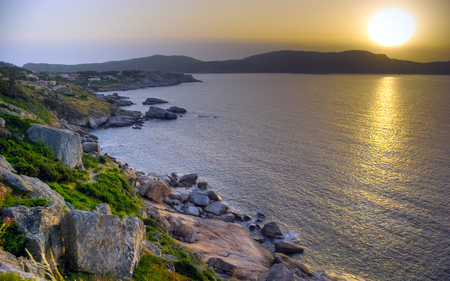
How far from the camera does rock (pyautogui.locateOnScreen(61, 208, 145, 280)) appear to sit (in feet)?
27.0

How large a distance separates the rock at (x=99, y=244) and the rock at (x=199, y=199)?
16292 mm

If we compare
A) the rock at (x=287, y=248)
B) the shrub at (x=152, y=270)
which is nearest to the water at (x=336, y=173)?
the rock at (x=287, y=248)

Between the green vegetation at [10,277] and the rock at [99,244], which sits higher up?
the green vegetation at [10,277]

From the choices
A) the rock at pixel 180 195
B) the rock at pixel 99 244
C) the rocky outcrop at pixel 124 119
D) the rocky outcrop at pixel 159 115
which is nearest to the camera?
the rock at pixel 99 244

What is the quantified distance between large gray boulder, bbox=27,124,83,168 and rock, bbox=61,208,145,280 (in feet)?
37.1

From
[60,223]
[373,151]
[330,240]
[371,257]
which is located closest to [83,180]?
[60,223]

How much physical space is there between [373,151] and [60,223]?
1633 inches

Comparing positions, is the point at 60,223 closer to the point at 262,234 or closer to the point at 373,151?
the point at 262,234

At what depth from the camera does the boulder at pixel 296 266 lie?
17.1 meters

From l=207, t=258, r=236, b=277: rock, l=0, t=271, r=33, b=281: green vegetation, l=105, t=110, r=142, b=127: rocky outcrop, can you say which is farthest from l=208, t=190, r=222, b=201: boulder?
l=105, t=110, r=142, b=127: rocky outcrop

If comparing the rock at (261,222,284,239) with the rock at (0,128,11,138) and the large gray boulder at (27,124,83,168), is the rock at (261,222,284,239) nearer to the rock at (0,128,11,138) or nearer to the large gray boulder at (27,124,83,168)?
the large gray boulder at (27,124,83,168)

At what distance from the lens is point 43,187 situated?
10.6 metres

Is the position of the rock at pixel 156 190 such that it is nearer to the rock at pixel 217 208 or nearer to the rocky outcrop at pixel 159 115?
the rock at pixel 217 208

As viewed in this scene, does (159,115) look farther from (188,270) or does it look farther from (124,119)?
(188,270)
